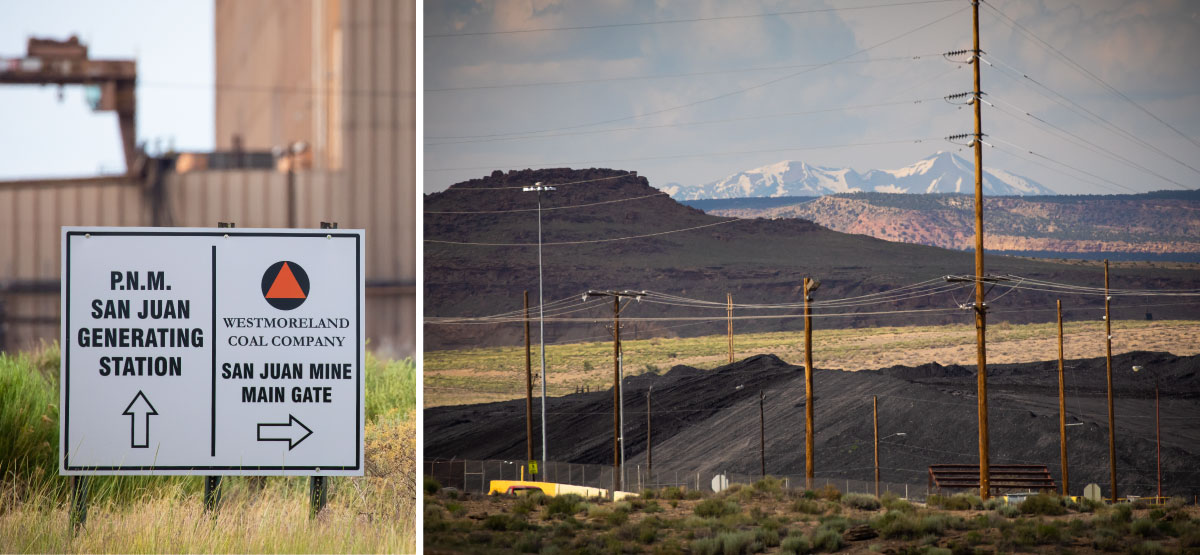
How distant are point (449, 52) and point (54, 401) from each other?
2344 centimetres

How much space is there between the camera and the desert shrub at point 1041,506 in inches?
585

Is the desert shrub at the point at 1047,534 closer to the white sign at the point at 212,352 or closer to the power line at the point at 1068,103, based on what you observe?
the white sign at the point at 212,352

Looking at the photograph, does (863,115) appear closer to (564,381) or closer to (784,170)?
(784,170)

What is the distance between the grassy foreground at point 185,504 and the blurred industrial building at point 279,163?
280 cm

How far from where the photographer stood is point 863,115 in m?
39.4

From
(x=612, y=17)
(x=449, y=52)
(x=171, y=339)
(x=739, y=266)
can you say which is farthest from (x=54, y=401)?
(x=739, y=266)

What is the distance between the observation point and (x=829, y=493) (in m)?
17.4

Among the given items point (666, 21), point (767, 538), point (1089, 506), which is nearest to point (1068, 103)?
point (666, 21)

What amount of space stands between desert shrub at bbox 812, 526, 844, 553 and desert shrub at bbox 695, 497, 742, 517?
8.77 feet

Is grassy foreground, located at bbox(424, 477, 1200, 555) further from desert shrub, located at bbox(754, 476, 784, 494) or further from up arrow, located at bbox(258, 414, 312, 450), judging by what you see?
up arrow, located at bbox(258, 414, 312, 450)

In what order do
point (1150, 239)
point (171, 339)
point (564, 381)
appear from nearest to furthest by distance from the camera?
point (171, 339), point (1150, 239), point (564, 381)

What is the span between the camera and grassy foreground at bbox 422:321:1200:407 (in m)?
48.1

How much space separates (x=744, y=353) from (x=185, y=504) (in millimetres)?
44162

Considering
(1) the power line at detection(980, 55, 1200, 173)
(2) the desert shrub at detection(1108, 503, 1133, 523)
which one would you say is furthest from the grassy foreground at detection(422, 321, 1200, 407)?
(2) the desert shrub at detection(1108, 503, 1133, 523)
